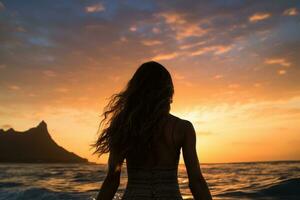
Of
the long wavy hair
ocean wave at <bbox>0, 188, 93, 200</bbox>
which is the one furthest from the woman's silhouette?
ocean wave at <bbox>0, 188, 93, 200</bbox>

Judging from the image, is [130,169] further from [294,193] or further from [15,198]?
[15,198]

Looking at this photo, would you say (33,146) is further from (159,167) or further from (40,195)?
(159,167)

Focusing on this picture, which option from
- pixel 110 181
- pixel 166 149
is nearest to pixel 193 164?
pixel 166 149

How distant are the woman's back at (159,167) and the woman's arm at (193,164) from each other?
0.06m

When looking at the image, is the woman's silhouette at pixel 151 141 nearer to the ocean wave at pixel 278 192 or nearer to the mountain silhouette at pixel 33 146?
the ocean wave at pixel 278 192

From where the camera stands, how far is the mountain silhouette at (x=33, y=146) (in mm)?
159375

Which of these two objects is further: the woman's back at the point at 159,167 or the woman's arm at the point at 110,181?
the woman's arm at the point at 110,181

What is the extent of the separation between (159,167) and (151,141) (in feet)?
0.72

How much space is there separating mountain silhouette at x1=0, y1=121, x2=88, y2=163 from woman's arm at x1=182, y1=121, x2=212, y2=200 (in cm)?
16043

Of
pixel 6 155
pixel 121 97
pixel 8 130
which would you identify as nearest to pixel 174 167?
pixel 121 97

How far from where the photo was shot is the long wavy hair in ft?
9.66

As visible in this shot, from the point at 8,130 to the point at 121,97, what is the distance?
191126 millimetres

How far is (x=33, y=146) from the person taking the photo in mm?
170500

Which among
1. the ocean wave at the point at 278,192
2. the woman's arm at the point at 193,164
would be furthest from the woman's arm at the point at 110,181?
the ocean wave at the point at 278,192
